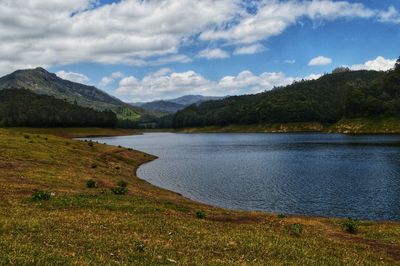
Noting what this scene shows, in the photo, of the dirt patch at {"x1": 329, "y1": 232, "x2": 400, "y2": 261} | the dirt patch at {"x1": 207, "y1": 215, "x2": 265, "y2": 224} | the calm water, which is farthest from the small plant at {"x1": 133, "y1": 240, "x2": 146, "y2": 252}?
the calm water

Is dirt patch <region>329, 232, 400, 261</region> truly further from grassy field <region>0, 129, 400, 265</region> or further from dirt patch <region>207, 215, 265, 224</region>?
dirt patch <region>207, 215, 265, 224</region>

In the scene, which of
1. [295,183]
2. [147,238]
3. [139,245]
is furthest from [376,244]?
[295,183]

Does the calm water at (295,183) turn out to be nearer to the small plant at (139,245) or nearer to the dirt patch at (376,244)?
the dirt patch at (376,244)

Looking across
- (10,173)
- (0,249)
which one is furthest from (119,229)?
(10,173)

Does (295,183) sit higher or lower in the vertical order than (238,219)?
lower

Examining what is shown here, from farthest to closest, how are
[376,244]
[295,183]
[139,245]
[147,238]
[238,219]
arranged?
[295,183] → [238,219] → [376,244] → [147,238] → [139,245]

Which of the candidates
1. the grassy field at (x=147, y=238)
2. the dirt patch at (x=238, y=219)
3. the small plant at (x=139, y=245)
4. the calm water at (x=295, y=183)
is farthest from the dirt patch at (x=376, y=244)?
the calm water at (x=295, y=183)

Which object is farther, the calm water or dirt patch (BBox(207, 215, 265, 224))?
the calm water

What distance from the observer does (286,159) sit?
110m

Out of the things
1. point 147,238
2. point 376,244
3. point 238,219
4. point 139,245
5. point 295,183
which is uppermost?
point 139,245

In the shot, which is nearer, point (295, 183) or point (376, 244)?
point (376, 244)

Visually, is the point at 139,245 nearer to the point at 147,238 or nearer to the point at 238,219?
the point at 147,238

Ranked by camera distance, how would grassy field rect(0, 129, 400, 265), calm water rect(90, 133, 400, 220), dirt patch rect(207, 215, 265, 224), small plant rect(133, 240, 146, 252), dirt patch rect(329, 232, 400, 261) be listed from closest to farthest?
grassy field rect(0, 129, 400, 265) → small plant rect(133, 240, 146, 252) → dirt patch rect(329, 232, 400, 261) → dirt patch rect(207, 215, 265, 224) → calm water rect(90, 133, 400, 220)

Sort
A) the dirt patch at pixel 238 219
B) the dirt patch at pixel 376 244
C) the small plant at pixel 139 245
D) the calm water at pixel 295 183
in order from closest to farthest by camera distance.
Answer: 1. the small plant at pixel 139 245
2. the dirt patch at pixel 376 244
3. the dirt patch at pixel 238 219
4. the calm water at pixel 295 183
